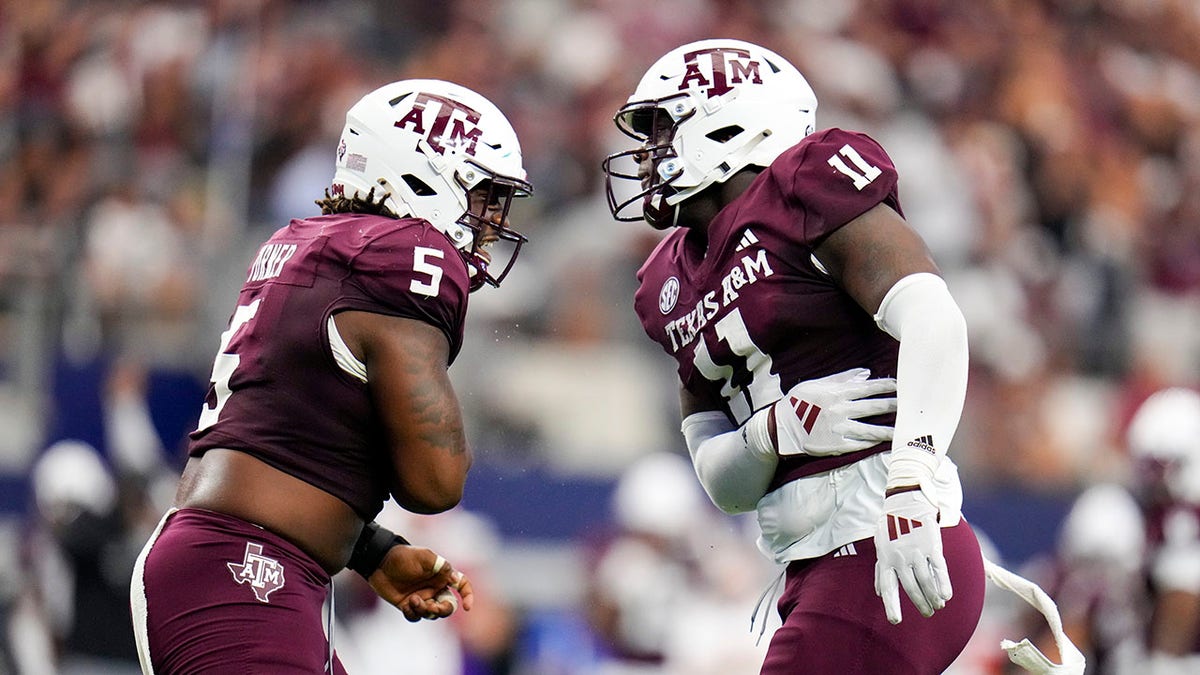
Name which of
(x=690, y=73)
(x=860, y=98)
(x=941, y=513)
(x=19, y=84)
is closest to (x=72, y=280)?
A: (x=19, y=84)

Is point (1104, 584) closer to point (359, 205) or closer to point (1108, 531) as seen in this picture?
point (1108, 531)

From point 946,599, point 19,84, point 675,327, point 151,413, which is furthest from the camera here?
point 19,84

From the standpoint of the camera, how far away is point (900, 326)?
353 centimetres

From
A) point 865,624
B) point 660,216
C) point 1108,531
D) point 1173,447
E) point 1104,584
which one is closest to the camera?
point 865,624

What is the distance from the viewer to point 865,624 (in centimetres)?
363

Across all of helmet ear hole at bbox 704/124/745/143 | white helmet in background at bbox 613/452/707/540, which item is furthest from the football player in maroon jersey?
helmet ear hole at bbox 704/124/745/143

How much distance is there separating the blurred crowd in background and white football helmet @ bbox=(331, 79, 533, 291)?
3618mm

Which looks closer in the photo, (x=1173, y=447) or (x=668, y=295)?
(x=668, y=295)

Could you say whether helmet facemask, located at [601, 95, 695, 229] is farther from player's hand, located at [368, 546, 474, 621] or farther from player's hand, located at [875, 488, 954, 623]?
player's hand, located at [875, 488, 954, 623]

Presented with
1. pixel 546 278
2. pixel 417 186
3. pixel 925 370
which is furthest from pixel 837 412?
pixel 546 278

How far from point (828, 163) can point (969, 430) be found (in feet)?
17.5

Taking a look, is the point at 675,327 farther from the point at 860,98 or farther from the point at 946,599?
the point at 860,98

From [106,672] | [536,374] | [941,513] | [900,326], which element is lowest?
[106,672]

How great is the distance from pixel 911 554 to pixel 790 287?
670 millimetres
